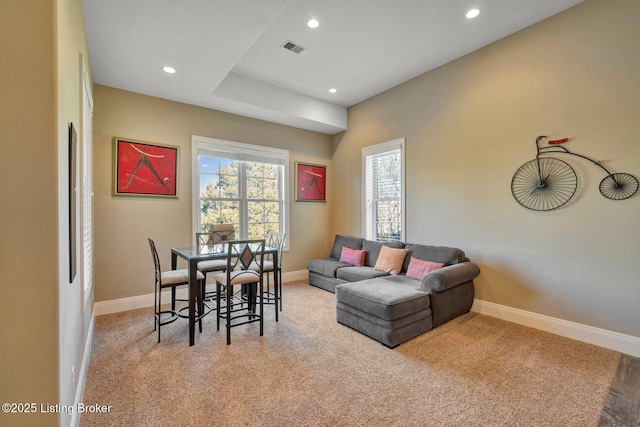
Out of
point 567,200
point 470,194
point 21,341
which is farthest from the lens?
point 470,194

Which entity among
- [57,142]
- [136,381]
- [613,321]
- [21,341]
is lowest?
[136,381]

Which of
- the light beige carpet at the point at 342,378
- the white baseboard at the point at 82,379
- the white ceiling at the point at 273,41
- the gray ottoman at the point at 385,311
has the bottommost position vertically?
the light beige carpet at the point at 342,378

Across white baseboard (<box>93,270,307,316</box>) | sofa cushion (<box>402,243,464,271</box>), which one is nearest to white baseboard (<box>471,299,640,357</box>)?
sofa cushion (<box>402,243,464,271</box>)

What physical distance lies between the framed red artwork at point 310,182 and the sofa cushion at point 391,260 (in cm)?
194

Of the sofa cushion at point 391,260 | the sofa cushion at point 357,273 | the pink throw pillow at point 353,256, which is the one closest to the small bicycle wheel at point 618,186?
the sofa cushion at point 391,260

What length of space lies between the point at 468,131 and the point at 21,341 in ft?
14.3

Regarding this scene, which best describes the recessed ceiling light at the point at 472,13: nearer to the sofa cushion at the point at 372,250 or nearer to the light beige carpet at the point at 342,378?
the sofa cushion at the point at 372,250

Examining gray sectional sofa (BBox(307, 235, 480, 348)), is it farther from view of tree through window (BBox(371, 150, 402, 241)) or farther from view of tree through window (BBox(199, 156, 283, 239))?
view of tree through window (BBox(199, 156, 283, 239))

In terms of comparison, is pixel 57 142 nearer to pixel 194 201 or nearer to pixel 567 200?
pixel 194 201

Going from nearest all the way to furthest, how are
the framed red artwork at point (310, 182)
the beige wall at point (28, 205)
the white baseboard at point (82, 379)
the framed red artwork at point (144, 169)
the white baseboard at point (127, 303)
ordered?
the beige wall at point (28, 205) < the white baseboard at point (82, 379) < the white baseboard at point (127, 303) < the framed red artwork at point (144, 169) < the framed red artwork at point (310, 182)

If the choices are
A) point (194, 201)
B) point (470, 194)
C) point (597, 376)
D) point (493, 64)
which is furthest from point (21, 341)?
point (493, 64)

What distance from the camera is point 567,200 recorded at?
289cm

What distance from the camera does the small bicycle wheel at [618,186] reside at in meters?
2.53

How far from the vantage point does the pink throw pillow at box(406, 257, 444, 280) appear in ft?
11.6
